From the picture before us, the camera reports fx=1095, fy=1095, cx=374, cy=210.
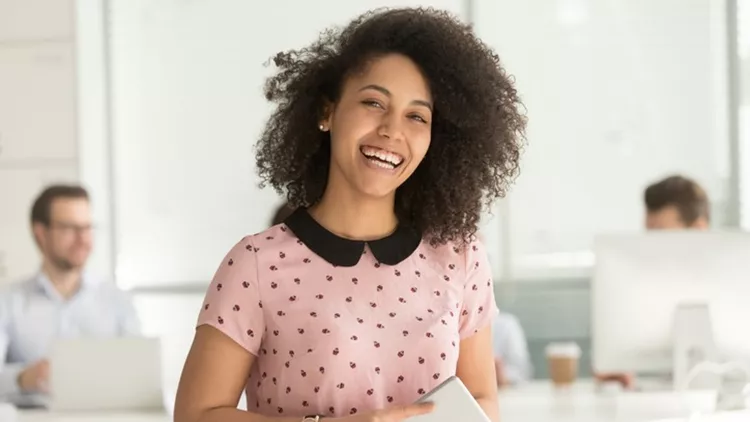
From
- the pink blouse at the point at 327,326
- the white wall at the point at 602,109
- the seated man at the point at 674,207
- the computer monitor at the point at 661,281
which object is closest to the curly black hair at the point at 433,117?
the pink blouse at the point at 327,326

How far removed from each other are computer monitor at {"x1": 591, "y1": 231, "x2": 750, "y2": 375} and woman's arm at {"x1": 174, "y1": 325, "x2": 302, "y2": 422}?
1.73 meters

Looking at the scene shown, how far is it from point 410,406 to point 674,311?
5.98ft

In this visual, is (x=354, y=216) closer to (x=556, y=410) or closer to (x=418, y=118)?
(x=418, y=118)

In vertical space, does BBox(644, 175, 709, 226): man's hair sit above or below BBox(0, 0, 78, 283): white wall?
below

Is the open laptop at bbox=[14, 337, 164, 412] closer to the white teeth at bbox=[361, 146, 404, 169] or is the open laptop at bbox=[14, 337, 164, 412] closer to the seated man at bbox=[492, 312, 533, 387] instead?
the white teeth at bbox=[361, 146, 404, 169]

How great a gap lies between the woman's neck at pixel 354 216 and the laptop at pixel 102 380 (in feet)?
4.27

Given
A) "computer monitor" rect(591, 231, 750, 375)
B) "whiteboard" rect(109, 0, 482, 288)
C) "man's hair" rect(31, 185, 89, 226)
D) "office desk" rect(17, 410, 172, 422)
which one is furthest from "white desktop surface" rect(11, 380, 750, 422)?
"whiteboard" rect(109, 0, 482, 288)

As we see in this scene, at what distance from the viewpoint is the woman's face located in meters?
1.45

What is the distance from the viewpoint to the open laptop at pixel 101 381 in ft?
8.91

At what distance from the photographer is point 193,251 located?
5.25m

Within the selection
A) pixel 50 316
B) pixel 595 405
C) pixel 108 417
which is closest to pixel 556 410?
pixel 595 405

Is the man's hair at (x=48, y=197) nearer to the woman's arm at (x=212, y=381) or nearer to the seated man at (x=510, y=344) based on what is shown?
the seated man at (x=510, y=344)

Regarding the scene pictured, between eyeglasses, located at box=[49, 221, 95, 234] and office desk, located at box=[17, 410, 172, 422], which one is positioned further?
eyeglasses, located at box=[49, 221, 95, 234]

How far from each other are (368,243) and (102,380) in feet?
4.75
